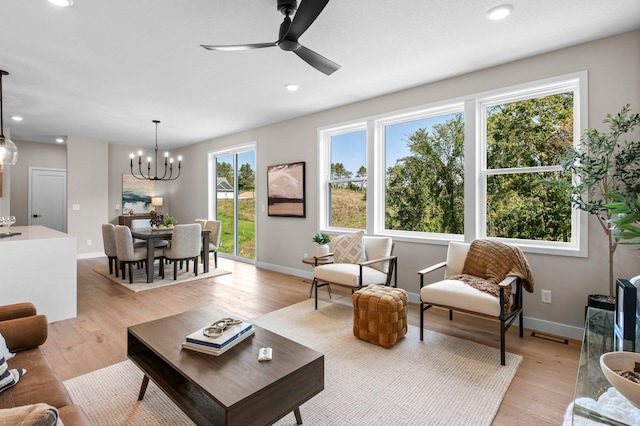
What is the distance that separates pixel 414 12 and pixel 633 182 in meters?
2.20

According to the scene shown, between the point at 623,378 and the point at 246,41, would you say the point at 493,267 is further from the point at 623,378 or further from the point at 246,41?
the point at 246,41

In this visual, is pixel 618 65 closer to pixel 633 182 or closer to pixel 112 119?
pixel 633 182

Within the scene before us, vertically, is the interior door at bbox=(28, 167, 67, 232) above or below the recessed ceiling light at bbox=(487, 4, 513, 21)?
below

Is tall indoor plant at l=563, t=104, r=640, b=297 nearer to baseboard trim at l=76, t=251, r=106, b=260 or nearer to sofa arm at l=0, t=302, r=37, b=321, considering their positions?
sofa arm at l=0, t=302, r=37, b=321

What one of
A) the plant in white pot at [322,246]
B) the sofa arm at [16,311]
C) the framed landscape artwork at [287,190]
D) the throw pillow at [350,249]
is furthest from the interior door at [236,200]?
the sofa arm at [16,311]

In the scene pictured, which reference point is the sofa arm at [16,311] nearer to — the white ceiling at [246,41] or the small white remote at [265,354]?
the small white remote at [265,354]

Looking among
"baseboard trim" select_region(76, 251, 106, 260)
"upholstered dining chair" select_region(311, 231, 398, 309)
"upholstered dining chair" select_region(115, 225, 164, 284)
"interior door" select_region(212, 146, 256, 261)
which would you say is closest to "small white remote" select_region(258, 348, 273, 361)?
"upholstered dining chair" select_region(311, 231, 398, 309)

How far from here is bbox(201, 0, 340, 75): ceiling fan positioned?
6.07 ft

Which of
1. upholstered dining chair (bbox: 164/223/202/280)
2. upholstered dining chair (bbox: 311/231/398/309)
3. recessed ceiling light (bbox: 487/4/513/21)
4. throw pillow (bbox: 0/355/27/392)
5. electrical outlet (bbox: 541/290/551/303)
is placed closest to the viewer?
throw pillow (bbox: 0/355/27/392)

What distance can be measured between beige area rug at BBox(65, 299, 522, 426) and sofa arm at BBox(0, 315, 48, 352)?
53 cm

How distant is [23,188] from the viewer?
7.20 meters

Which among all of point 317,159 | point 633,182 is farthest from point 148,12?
point 633,182

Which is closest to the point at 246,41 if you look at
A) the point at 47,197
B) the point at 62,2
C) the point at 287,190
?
the point at 62,2

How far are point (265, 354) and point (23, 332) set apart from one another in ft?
4.39
